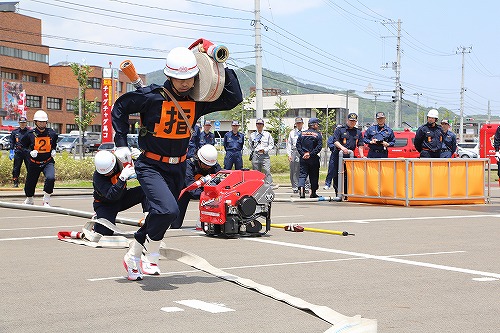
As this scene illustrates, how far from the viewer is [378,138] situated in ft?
65.7

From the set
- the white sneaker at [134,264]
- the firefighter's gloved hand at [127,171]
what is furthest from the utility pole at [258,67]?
the white sneaker at [134,264]

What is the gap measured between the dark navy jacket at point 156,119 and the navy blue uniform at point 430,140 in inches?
466

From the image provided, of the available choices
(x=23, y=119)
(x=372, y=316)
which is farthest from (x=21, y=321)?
(x=23, y=119)

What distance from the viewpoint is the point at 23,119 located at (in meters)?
22.9

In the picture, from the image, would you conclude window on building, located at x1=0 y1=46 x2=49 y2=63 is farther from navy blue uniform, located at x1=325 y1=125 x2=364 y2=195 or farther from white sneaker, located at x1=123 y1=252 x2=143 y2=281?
white sneaker, located at x1=123 y1=252 x2=143 y2=281

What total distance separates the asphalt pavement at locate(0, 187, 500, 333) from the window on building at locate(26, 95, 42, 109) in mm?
87304

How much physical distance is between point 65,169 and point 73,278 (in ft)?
70.1

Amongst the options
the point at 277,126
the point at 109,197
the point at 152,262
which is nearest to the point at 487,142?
the point at 109,197

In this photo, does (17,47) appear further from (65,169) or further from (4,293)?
(4,293)

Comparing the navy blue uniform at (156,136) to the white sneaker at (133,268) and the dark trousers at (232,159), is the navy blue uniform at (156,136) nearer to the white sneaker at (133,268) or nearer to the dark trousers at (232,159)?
the white sneaker at (133,268)

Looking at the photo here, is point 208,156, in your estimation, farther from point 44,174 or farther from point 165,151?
point 44,174

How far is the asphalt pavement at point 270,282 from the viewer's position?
6355 mm

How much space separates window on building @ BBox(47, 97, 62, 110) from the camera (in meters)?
102

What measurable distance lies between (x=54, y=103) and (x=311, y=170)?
87.1 m
